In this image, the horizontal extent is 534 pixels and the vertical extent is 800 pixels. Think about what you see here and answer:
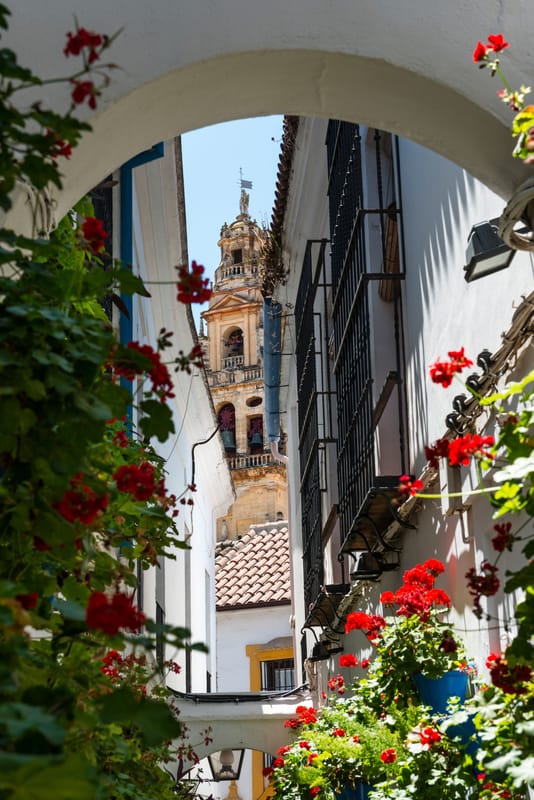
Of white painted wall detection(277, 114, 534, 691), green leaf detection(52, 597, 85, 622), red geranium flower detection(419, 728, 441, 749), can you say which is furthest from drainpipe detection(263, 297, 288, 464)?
green leaf detection(52, 597, 85, 622)

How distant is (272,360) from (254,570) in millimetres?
11070

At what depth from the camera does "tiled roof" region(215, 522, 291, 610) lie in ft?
85.5

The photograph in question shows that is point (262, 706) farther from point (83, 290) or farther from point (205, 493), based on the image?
point (83, 290)

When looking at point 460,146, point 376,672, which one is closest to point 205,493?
point 376,672

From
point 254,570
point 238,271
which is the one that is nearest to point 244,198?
point 238,271

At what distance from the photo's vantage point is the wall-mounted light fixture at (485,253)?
14.3 ft

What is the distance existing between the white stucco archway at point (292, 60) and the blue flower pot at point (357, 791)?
4007mm

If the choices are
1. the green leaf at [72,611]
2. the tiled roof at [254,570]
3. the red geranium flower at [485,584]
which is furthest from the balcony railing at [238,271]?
the green leaf at [72,611]

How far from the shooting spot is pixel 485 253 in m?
4.43

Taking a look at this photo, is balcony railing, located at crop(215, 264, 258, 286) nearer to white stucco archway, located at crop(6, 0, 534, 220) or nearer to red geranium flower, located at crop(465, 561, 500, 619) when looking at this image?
white stucco archway, located at crop(6, 0, 534, 220)

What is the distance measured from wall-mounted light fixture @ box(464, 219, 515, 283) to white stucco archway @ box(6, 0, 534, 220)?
2.93ft

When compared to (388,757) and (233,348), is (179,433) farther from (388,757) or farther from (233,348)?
(233,348)

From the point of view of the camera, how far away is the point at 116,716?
1673 mm

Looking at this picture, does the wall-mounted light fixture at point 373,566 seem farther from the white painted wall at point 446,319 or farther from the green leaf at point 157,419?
the green leaf at point 157,419
